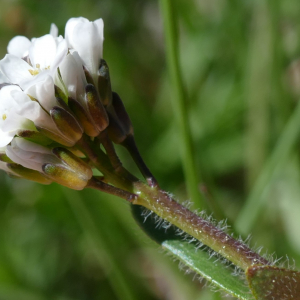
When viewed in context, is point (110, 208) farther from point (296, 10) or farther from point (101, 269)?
point (296, 10)

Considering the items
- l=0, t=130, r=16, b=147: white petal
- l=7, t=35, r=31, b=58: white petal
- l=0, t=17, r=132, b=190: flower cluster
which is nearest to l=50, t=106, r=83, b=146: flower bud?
l=0, t=17, r=132, b=190: flower cluster

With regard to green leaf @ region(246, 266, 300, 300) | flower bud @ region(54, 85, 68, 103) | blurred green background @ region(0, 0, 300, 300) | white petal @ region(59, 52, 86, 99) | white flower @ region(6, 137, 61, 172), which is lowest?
blurred green background @ region(0, 0, 300, 300)

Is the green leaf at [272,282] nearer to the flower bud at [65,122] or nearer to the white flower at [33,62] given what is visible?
the flower bud at [65,122]

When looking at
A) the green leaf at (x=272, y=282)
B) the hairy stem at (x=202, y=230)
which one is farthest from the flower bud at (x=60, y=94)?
the green leaf at (x=272, y=282)

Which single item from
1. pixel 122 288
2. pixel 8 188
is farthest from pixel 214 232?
pixel 8 188

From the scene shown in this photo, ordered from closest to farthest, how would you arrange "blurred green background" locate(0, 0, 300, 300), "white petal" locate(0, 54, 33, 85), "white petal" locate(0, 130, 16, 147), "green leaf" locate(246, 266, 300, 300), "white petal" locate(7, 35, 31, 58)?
"green leaf" locate(246, 266, 300, 300) < "white petal" locate(0, 130, 16, 147) < "white petal" locate(0, 54, 33, 85) < "white petal" locate(7, 35, 31, 58) < "blurred green background" locate(0, 0, 300, 300)

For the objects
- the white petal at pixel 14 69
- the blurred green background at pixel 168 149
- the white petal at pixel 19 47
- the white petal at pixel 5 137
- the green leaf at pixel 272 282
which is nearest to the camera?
the green leaf at pixel 272 282

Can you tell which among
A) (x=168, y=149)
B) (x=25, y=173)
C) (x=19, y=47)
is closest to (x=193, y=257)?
(x=25, y=173)

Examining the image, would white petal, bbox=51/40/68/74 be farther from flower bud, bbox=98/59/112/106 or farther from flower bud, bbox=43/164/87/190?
flower bud, bbox=43/164/87/190
